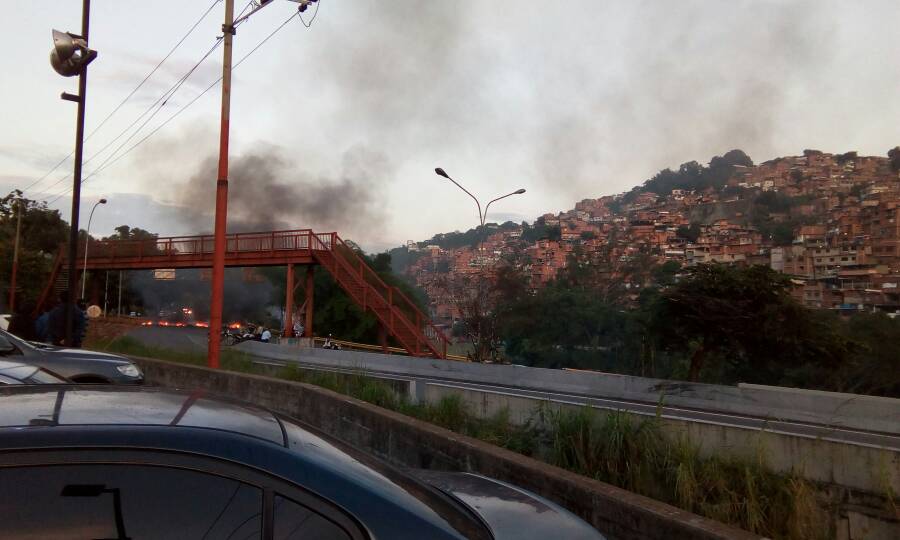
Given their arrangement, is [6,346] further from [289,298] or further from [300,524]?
[289,298]

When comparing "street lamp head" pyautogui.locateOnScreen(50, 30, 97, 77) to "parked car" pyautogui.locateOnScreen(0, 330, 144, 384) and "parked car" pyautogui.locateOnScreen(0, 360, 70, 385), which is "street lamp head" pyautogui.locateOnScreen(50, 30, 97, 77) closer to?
"parked car" pyautogui.locateOnScreen(0, 330, 144, 384)

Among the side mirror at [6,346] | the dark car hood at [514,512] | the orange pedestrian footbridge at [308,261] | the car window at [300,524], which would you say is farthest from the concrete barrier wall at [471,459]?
the orange pedestrian footbridge at [308,261]

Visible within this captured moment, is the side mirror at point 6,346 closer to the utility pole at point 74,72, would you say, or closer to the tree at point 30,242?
the utility pole at point 74,72

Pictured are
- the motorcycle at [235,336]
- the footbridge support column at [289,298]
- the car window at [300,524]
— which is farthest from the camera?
the motorcycle at [235,336]

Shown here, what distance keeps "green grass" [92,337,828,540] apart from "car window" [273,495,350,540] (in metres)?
4.17

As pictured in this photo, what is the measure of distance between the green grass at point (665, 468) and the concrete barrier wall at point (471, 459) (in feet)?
3.35

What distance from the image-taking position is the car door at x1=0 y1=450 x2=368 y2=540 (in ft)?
6.09

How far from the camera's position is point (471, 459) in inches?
234

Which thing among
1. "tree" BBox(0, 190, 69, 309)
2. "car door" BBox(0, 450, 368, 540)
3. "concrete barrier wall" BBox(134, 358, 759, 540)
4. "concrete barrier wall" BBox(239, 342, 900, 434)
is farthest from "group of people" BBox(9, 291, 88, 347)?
"tree" BBox(0, 190, 69, 309)

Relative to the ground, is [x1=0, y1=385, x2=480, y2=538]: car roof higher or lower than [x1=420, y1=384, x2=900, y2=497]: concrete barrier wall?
higher

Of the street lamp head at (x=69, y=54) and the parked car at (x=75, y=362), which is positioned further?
the street lamp head at (x=69, y=54)

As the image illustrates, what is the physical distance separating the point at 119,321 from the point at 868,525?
42008mm

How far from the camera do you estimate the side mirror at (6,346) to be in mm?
8625

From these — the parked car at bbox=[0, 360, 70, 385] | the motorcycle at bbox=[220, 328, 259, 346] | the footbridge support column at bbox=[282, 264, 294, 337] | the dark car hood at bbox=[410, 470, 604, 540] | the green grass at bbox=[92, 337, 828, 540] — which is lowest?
the green grass at bbox=[92, 337, 828, 540]
